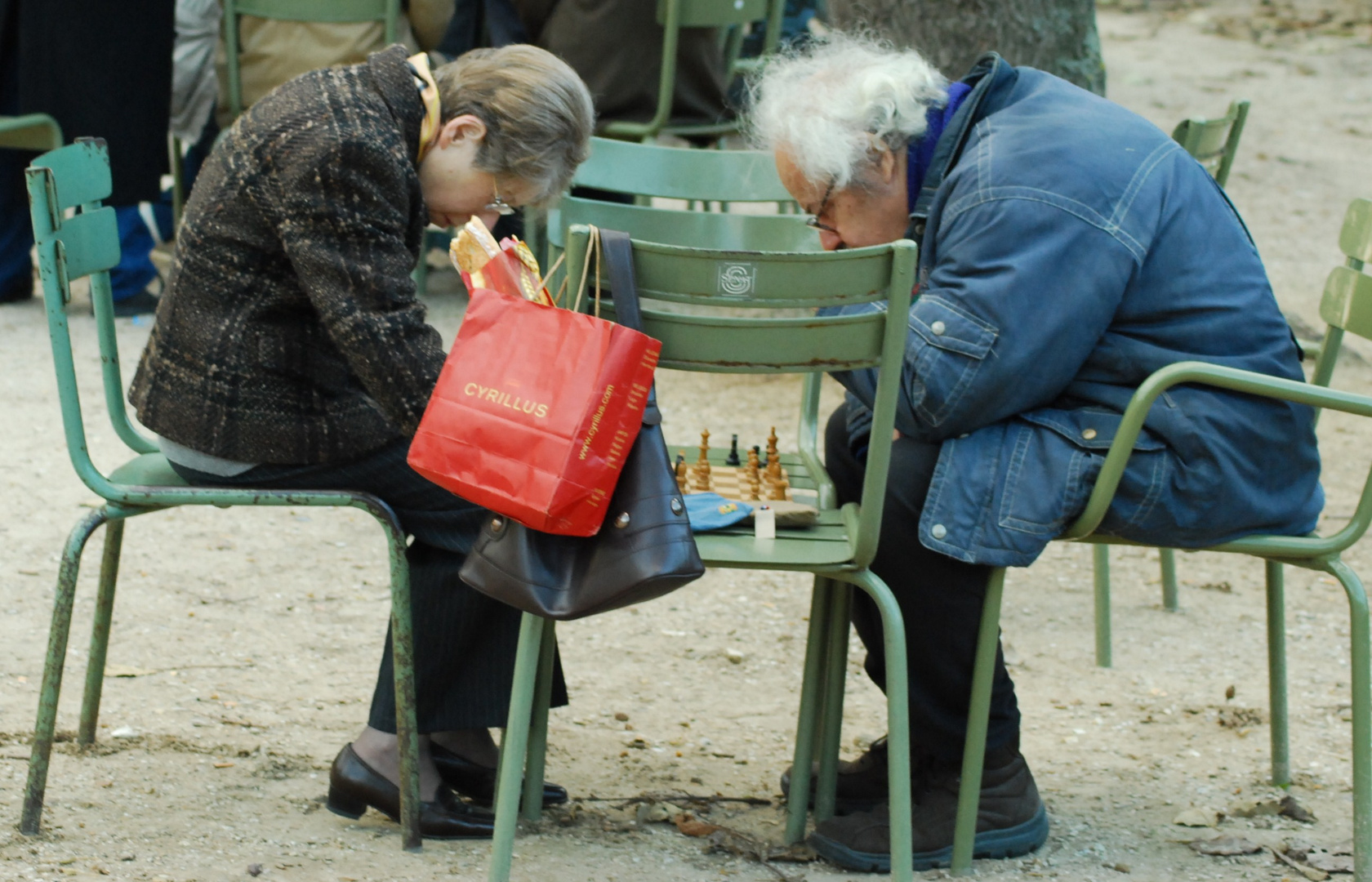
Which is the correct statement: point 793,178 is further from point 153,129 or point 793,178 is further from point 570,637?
point 153,129

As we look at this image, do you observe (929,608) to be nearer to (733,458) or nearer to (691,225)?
(733,458)

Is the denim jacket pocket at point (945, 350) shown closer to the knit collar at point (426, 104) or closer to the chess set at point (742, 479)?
the chess set at point (742, 479)

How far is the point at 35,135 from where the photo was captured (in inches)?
219

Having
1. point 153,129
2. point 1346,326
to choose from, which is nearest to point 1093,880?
point 1346,326

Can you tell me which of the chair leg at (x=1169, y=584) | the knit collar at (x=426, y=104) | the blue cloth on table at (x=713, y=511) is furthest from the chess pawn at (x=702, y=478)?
the chair leg at (x=1169, y=584)

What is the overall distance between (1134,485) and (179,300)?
1.57m

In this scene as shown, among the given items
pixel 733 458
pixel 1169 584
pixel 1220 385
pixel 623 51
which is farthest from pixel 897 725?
pixel 623 51

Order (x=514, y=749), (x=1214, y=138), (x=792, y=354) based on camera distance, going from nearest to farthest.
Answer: (x=792, y=354) < (x=514, y=749) < (x=1214, y=138)

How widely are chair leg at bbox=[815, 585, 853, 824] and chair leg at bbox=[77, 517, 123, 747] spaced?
1263 millimetres

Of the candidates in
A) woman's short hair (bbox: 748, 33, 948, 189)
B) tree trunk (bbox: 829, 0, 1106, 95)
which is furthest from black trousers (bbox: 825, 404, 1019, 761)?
tree trunk (bbox: 829, 0, 1106, 95)

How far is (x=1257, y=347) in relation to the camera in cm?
250

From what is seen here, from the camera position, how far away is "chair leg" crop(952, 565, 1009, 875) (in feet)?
8.08

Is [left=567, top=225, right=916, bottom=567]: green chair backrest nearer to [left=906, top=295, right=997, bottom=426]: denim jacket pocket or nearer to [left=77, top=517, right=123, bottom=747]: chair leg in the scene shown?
[left=906, top=295, right=997, bottom=426]: denim jacket pocket

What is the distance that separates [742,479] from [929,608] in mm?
455
